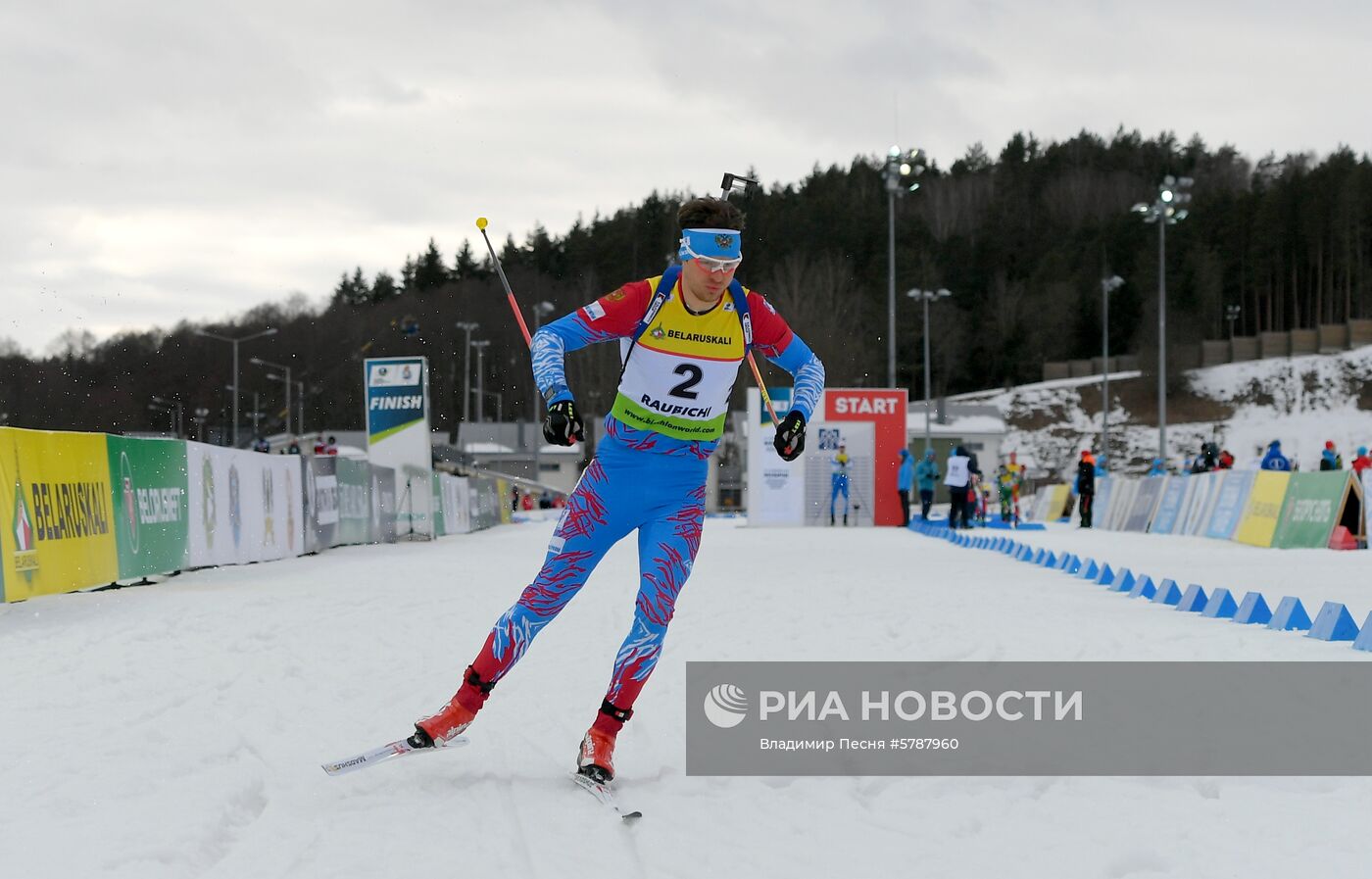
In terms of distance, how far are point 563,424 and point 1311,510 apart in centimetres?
Answer: 1803

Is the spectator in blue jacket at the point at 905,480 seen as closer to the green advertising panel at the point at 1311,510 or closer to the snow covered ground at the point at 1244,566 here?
the snow covered ground at the point at 1244,566

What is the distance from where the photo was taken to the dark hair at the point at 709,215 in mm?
5215

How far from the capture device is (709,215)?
523 cm

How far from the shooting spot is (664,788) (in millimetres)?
5027

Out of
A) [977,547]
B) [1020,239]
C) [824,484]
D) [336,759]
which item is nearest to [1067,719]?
[336,759]

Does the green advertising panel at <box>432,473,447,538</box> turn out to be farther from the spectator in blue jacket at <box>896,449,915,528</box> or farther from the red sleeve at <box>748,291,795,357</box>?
the red sleeve at <box>748,291,795,357</box>

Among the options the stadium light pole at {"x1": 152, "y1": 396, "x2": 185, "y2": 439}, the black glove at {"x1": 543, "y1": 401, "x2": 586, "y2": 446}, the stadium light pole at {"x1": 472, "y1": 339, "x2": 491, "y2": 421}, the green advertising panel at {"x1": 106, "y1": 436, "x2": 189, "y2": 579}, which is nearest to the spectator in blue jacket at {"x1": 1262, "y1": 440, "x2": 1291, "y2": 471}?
the green advertising panel at {"x1": 106, "y1": 436, "x2": 189, "y2": 579}

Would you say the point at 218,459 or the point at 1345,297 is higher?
the point at 1345,297

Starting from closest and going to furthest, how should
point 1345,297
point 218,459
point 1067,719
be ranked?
point 1067,719 < point 218,459 < point 1345,297

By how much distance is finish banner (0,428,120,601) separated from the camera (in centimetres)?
1151

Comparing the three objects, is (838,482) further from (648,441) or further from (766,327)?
(648,441)

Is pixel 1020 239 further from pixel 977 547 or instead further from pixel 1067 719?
pixel 1067 719

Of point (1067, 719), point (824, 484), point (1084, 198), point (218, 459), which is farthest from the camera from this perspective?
point (1084, 198)

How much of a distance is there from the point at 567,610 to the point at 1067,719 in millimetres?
5888
